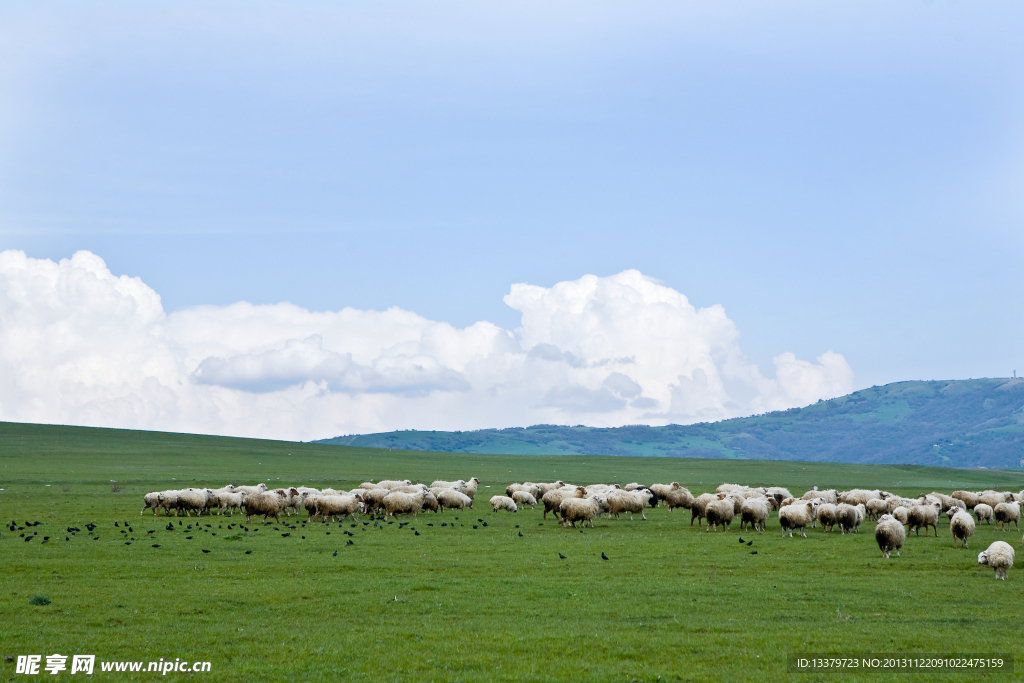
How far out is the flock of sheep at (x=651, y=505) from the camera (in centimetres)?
3094

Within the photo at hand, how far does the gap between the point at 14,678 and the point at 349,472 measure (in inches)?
2562

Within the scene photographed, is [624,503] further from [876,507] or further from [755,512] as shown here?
[876,507]

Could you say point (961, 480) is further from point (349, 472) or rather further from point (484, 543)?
point (484, 543)

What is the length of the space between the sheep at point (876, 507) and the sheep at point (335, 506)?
910 inches

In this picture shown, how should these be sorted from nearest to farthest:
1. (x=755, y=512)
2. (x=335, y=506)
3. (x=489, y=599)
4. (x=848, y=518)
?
(x=489, y=599)
(x=848, y=518)
(x=755, y=512)
(x=335, y=506)

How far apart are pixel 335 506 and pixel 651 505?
17723mm

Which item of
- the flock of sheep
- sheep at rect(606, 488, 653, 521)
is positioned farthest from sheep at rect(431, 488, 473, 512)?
sheep at rect(606, 488, 653, 521)

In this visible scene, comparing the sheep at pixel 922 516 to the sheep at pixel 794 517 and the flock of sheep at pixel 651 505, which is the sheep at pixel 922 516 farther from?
the sheep at pixel 794 517

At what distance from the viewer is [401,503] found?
117 ft

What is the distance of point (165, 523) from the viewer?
3219 centimetres

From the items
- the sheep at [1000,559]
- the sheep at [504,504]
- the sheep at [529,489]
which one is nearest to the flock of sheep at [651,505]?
the sheep at [504,504]

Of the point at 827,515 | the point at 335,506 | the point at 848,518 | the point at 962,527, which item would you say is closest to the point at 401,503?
the point at 335,506

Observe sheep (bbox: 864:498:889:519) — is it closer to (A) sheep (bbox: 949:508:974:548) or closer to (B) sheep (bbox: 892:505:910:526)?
(B) sheep (bbox: 892:505:910:526)

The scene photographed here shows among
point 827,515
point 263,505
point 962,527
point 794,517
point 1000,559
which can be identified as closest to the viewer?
point 1000,559
